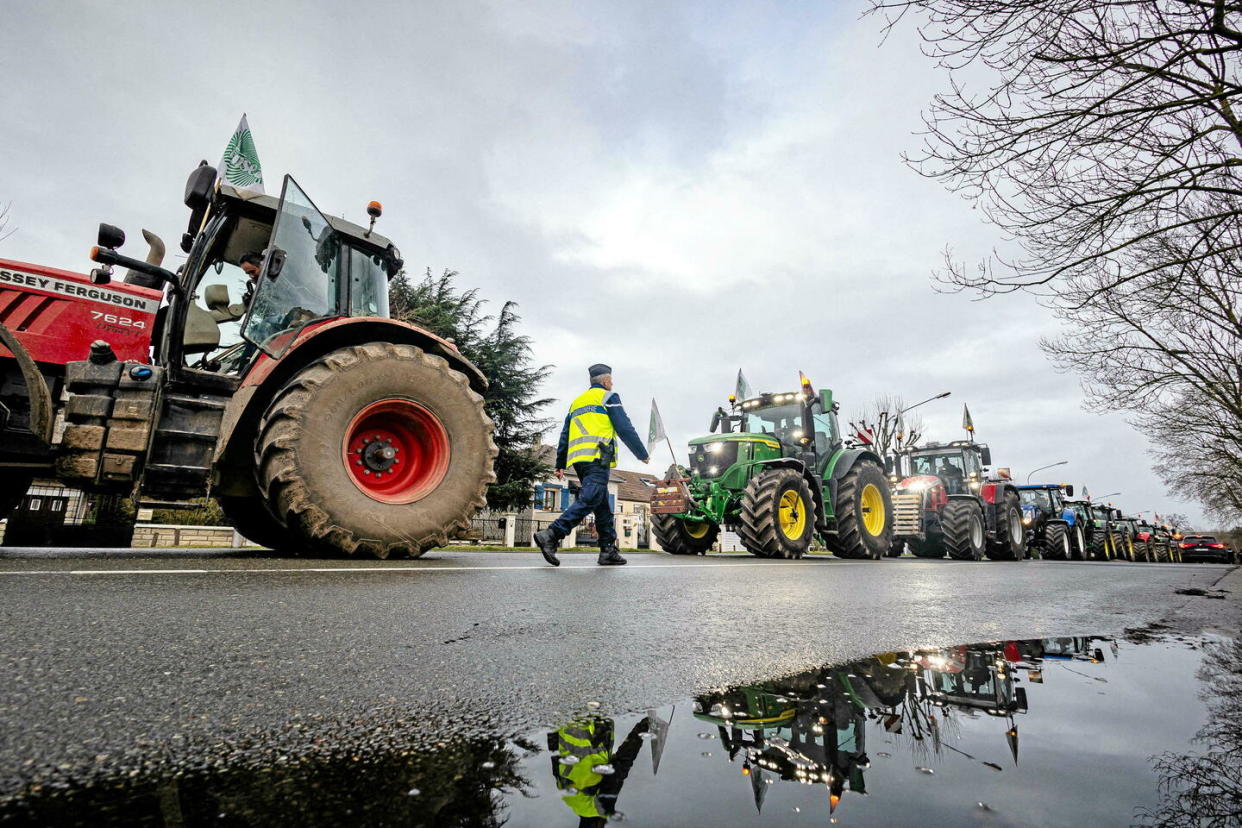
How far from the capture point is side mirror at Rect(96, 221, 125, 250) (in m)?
3.73

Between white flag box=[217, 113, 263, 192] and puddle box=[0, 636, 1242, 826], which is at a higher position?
white flag box=[217, 113, 263, 192]

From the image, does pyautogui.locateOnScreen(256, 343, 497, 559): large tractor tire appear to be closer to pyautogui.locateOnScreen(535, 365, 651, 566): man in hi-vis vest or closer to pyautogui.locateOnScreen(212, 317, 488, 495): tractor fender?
pyautogui.locateOnScreen(212, 317, 488, 495): tractor fender

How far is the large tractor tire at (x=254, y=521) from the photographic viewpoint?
5285mm

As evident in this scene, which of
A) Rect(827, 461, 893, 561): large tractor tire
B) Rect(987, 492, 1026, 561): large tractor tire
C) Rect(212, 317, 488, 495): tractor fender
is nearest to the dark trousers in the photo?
Rect(212, 317, 488, 495): tractor fender

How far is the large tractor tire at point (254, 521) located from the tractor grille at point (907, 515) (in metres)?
10.2

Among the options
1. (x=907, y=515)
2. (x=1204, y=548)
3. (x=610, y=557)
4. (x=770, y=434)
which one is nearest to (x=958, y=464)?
(x=907, y=515)

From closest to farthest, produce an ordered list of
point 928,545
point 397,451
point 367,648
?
point 367,648
point 397,451
point 928,545

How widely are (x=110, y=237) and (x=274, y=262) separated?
882 millimetres

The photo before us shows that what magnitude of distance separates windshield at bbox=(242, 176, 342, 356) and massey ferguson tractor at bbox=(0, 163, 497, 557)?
0.05ft

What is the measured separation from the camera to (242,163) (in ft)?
15.4

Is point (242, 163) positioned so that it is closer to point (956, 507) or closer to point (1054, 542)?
point (956, 507)

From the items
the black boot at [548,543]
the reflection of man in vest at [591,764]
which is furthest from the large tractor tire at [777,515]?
the reflection of man in vest at [591,764]

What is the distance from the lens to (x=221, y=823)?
0.61m

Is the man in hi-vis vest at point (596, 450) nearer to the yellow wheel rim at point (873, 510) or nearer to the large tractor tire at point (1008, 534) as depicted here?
the yellow wheel rim at point (873, 510)
